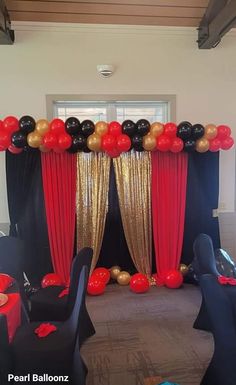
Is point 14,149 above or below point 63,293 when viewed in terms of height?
above

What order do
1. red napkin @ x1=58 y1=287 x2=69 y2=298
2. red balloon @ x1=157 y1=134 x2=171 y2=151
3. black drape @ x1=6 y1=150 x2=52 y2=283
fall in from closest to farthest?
red napkin @ x1=58 y1=287 x2=69 y2=298 → red balloon @ x1=157 y1=134 x2=171 y2=151 → black drape @ x1=6 y1=150 x2=52 y2=283

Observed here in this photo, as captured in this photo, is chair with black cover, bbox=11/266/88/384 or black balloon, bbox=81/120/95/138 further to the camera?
black balloon, bbox=81/120/95/138

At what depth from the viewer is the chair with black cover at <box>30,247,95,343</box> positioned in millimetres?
2256

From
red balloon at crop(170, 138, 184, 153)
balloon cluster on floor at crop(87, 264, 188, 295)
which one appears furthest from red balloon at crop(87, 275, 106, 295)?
red balloon at crop(170, 138, 184, 153)

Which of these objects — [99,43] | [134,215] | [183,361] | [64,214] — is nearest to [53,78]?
[99,43]

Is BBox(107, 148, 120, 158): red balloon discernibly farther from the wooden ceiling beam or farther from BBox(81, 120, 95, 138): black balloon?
the wooden ceiling beam

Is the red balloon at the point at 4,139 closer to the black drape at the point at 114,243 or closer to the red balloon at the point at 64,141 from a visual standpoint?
the red balloon at the point at 64,141

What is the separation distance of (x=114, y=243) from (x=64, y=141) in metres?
1.45

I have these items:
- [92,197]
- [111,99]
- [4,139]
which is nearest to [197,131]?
[111,99]

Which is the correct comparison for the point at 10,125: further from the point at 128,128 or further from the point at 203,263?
the point at 203,263

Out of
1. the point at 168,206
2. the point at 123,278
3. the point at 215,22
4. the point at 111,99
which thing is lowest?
the point at 123,278

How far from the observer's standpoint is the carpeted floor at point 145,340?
7.16 feet

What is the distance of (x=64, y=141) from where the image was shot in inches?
126

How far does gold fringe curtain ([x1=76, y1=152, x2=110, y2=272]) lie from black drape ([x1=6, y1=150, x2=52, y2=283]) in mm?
449
